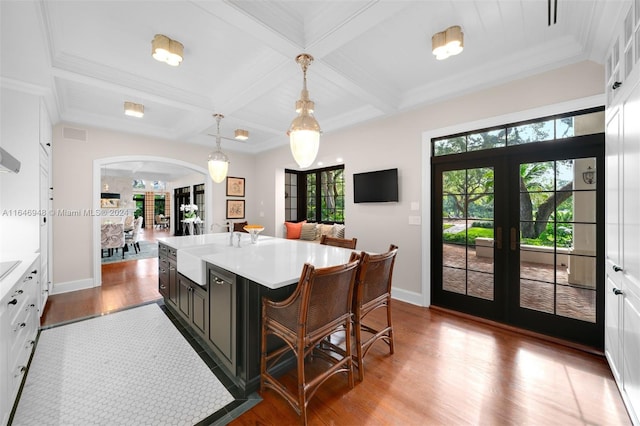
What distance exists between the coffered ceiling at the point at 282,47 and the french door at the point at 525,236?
921mm

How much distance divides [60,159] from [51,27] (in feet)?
8.87

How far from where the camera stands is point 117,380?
1.95 meters

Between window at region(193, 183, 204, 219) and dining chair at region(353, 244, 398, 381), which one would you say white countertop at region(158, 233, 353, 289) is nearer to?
dining chair at region(353, 244, 398, 381)

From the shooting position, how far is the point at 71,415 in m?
1.62

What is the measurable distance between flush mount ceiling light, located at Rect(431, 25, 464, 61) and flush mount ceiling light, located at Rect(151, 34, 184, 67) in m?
2.22

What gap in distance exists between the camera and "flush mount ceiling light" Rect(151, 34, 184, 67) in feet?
7.06

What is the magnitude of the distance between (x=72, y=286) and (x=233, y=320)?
12.9 ft

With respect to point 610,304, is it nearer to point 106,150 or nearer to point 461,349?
point 461,349

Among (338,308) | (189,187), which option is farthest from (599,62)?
(189,187)

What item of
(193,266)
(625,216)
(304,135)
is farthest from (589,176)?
(193,266)

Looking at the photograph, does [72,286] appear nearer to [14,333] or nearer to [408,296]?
[14,333]

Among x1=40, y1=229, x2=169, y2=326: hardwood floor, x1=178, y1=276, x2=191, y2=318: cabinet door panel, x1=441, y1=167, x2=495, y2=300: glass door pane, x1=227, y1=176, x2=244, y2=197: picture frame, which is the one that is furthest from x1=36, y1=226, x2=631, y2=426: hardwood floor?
x1=227, y1=176, x2=244, y2=197: picture frame

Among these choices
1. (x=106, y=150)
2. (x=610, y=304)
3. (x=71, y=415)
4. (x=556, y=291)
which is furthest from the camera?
(x=106, y=150)

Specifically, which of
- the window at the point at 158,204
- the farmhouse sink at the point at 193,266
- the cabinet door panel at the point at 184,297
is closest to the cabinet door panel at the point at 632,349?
the farmhouse sink at the point at 193,266
